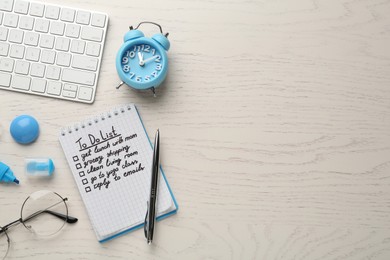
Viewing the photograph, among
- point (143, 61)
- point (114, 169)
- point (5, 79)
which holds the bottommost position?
point (114, 169)

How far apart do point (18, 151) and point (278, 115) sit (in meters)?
0.52

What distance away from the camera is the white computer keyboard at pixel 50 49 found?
1.07 metres

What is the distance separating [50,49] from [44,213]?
32 centimetres

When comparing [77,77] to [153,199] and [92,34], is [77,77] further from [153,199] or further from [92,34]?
[153,199]

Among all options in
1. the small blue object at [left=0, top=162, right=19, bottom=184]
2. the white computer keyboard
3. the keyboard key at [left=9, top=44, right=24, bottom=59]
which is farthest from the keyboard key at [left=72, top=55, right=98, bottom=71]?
the small blue object at [left=0, top=162, right=19, bottom=184]

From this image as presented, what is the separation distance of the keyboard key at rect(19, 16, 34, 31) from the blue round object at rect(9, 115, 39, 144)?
176 millimetres

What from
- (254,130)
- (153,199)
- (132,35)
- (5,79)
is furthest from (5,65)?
(254,130)

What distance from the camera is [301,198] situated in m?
1.09

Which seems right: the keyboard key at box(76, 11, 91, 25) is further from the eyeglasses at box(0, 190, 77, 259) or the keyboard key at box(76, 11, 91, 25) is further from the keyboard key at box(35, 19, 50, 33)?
the eyeglasses at box(0, 190, 77, 259)

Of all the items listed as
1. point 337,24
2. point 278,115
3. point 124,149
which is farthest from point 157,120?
point 337,24

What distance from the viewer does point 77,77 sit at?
107 centimetres

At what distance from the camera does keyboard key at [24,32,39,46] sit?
3.51 feet

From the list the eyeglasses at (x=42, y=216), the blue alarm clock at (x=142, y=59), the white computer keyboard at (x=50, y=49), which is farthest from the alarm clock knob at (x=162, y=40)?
the eyeglasses at (x=42, y=216)

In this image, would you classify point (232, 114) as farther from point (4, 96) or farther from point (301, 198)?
point (4, 96)
